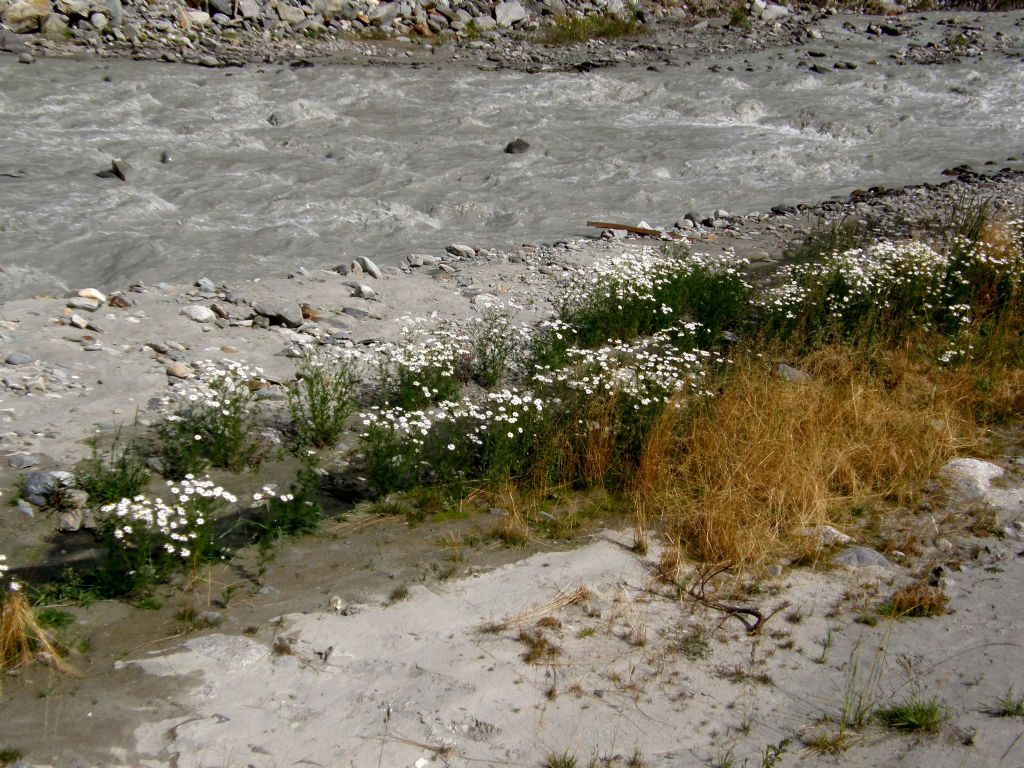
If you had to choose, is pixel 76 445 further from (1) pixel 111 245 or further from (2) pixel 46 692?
(1) pixel 111 245

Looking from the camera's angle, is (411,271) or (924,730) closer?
(924,730)

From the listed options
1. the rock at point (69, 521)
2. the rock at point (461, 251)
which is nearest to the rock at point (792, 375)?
the rock at point (461, 251)

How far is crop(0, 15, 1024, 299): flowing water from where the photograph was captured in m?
9.52

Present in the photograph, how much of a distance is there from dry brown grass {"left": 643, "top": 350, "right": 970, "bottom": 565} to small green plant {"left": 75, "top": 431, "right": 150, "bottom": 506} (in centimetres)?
276

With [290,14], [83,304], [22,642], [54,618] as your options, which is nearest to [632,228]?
[83,304]

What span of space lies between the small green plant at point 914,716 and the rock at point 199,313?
5.31m

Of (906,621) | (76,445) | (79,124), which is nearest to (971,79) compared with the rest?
(79,124)

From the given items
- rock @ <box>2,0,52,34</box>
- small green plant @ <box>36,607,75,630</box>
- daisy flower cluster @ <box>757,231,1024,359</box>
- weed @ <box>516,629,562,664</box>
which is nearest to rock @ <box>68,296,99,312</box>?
small green plant @ <box>36,607,75,630</box>

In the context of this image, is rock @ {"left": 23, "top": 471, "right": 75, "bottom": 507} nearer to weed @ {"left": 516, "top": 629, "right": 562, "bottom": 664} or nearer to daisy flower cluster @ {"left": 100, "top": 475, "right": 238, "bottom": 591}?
daisy flower cluster @ {"left": 100, "top": 475, "right": 238, "bottom": 591}

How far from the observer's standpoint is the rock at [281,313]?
7.51 m

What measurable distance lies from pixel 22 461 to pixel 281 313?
2.42m

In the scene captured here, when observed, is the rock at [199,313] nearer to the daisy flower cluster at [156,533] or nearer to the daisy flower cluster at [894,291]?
the daisy flower cluster at [156,533]

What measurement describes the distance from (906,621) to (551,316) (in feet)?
12.8

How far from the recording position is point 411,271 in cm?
893
